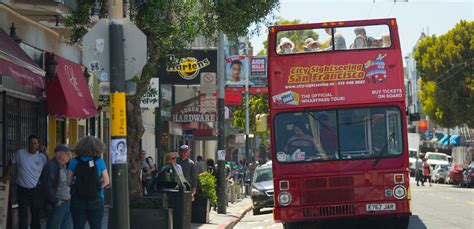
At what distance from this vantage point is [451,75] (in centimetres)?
5825

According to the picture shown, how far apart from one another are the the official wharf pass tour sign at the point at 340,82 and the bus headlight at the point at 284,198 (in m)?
1.56

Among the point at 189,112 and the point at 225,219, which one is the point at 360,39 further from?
the point at 189,112

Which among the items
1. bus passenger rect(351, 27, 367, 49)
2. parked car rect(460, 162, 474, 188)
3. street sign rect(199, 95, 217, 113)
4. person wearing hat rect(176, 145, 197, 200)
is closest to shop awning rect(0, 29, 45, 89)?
person wearing hat rect(176, 145, 197, 200)

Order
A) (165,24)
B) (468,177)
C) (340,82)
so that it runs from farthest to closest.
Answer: (468,177) < (340,82) < (165,24)

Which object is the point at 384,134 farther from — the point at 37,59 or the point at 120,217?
the point at 37,59

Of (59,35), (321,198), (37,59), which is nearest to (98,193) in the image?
(321,198)

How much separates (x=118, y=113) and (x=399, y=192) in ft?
20.3

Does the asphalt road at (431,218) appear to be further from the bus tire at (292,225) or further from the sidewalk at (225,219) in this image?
the bus tire at (292,225)

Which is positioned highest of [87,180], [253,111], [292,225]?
[253,111]

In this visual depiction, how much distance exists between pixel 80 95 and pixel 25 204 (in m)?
5.48

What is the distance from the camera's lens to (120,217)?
445 inches

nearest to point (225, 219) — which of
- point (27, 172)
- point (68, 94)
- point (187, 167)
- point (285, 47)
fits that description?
point (187, 167)

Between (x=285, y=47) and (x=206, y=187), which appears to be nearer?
(x=285, y=47)

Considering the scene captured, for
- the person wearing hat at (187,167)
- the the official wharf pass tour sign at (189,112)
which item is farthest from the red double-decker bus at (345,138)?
the the official wharf pass tour sign at (189,112)
